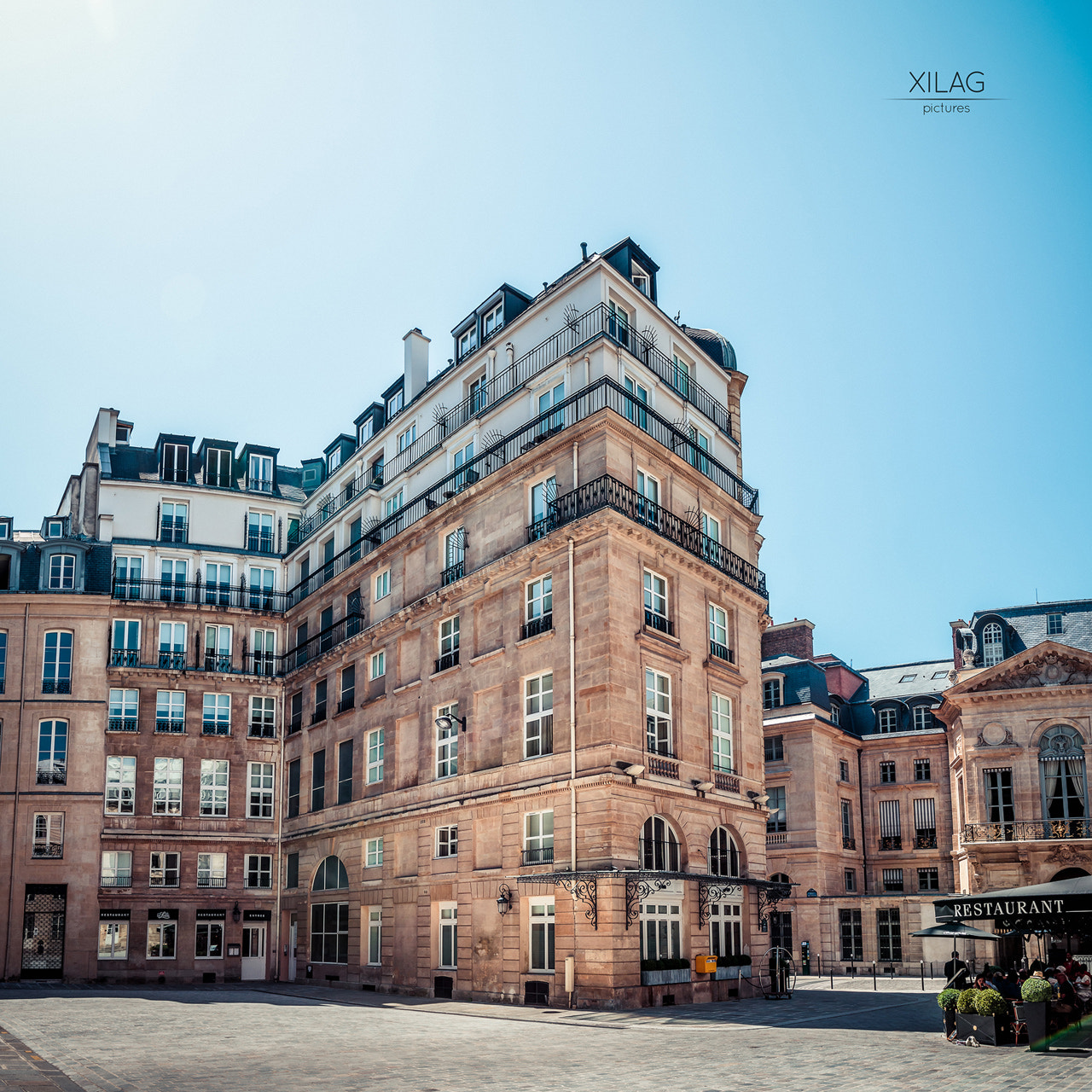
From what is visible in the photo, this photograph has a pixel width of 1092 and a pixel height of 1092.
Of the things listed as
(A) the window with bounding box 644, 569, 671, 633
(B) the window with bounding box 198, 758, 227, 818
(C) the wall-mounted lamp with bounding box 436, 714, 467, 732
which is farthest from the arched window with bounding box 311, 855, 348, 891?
(A) the window with bounding box 644, 569, 671, 633

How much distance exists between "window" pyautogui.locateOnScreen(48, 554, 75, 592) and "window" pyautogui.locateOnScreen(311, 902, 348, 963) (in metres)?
15.5

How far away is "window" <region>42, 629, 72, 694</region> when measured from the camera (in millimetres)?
42625

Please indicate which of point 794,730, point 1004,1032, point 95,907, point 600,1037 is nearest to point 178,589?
point 95,907

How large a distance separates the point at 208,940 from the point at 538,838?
20494 mm

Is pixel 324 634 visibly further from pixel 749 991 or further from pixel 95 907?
pixel 749 991

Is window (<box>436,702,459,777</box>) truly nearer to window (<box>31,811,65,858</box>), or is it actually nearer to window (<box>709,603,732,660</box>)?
window (<box>709,603,732,660</box>)

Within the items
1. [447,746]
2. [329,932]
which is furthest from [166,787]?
[447,746]

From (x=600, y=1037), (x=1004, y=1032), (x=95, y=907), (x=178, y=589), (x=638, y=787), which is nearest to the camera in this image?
(x=1004, y=1032)

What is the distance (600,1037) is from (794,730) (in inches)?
1187

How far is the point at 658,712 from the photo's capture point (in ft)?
97.9

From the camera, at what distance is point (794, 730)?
4909 centimetres

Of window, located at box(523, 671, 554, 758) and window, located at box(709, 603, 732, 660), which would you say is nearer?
window, located at box(523, 671, 554, 758)

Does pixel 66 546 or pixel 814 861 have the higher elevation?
pixel 66 546

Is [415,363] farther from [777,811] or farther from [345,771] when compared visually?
→ [777,811]
